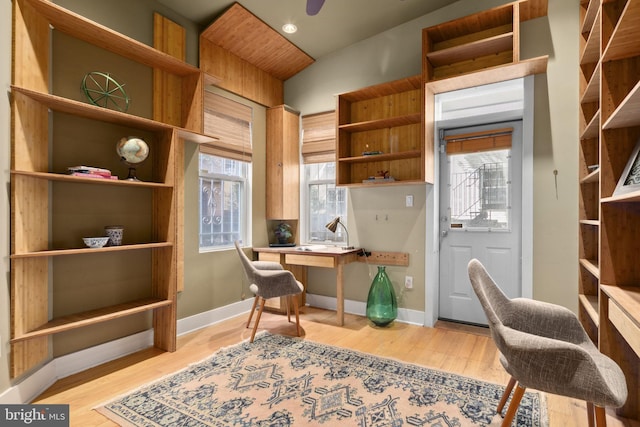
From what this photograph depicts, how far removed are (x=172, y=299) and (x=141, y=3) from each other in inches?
102

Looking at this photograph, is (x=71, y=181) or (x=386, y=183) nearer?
(x=71, y=181)

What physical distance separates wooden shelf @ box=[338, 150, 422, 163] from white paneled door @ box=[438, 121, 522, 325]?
43cm

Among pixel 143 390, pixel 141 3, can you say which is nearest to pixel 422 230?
pixel 143 390

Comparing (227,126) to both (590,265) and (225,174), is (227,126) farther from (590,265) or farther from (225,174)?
(590,265)

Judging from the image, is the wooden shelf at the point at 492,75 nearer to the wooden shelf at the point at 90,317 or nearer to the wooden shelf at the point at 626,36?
the wooden shelf at the point at 626,36

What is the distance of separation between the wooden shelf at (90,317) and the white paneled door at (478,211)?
285 cm

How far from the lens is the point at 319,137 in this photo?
422cm

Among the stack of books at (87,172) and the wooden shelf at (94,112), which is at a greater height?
the wooden shelf at (94,112)

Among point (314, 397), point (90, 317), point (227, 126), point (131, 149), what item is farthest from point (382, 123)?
point (90, 317)

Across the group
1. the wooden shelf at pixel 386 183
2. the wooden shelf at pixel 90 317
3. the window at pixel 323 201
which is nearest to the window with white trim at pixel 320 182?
the window at pixel 323 201

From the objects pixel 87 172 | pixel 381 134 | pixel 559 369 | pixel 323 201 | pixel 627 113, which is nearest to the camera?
pixel 559 369

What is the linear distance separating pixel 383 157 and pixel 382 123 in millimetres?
382

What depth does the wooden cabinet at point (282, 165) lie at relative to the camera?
4.15 m

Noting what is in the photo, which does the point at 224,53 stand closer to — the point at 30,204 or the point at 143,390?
the point at 30,204
